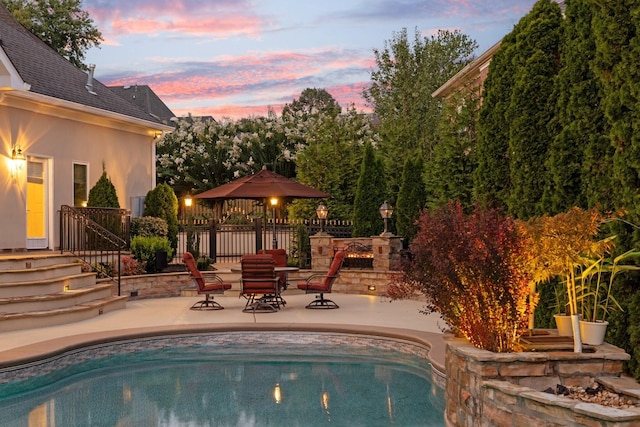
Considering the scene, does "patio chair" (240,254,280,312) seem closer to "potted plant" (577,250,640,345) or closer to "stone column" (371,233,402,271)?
"stone column" (371,233,402,271)

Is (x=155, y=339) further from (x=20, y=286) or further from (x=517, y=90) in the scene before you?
(x=517, y=90)

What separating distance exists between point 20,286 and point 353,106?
51.6 ft

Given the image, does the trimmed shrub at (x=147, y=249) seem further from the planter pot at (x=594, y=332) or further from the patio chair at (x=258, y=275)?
the planter pot at (x=594, y=332)

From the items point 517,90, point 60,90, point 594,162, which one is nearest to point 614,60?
point 594,162

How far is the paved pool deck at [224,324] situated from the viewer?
9492mm

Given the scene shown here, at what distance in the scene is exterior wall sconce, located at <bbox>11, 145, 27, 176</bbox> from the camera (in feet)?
49.6

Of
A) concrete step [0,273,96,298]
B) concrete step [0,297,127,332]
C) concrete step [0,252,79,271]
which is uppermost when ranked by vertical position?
concrete step [0,252,79,271]

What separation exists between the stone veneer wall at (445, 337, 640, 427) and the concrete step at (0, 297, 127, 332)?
7.89m

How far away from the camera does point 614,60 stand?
652 cm

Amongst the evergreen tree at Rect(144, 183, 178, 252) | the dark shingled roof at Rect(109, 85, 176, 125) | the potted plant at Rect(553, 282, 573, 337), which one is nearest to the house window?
the evergreen tree at Rect(144, 183, 178, 252)

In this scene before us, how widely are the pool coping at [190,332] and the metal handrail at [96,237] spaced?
416cm

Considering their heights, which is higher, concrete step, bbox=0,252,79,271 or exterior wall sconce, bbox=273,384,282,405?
concrete step, bbox=0,252,79,271

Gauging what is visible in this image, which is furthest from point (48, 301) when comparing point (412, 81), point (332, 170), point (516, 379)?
point (412, 81)

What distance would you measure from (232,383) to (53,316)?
473 centimetres
